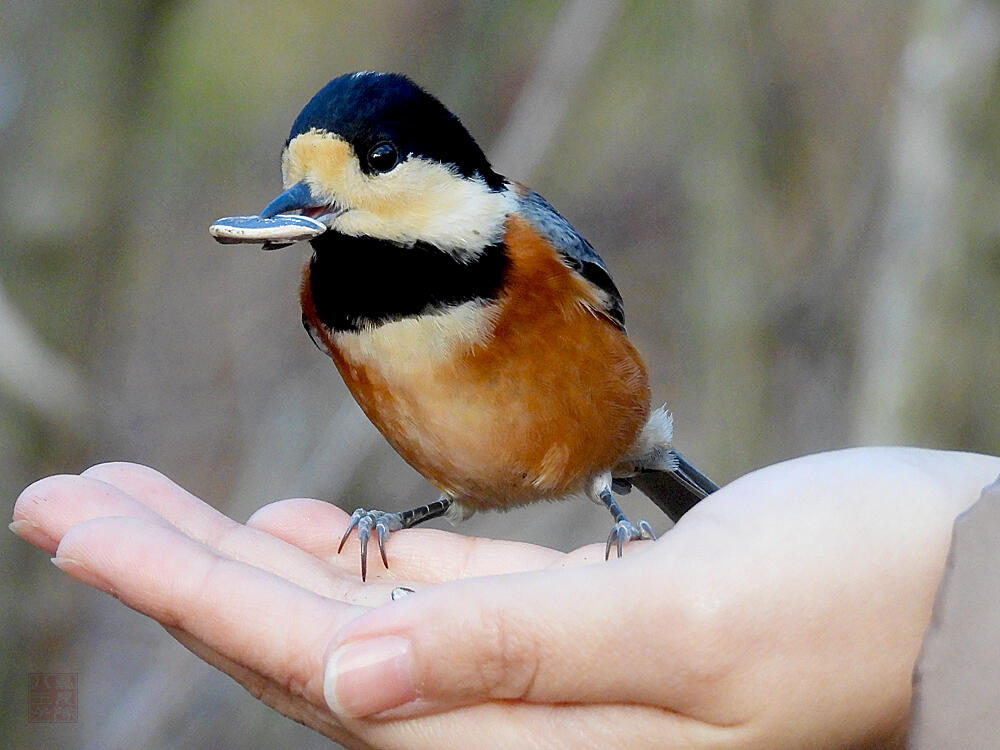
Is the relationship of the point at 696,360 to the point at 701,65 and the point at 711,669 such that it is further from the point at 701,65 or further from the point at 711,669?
the point at 711,669

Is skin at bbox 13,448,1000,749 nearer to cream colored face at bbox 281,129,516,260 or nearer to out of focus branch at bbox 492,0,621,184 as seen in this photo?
cream colored face at bbox 281,129,516,260

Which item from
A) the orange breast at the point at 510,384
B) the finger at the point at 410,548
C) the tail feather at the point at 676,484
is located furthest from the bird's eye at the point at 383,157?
the tail feather at the point at 676,484

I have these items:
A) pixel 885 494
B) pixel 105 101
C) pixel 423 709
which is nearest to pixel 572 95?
pixel 105 101

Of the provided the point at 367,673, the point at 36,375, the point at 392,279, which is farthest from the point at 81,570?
the point at 36,375

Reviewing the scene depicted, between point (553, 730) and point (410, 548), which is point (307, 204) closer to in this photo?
point (410, 548)

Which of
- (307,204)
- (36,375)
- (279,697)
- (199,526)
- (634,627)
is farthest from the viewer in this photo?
(36,375)

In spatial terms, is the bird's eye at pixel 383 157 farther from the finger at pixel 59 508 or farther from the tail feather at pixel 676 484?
the tail feather at pixel 676 484

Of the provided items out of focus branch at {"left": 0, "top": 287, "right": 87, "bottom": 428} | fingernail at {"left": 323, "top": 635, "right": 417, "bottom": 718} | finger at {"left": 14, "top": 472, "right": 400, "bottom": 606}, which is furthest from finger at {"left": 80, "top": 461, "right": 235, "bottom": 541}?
out of focus branch at {"left": 0, "top": 287, "right": 87, "bottom": 428}
